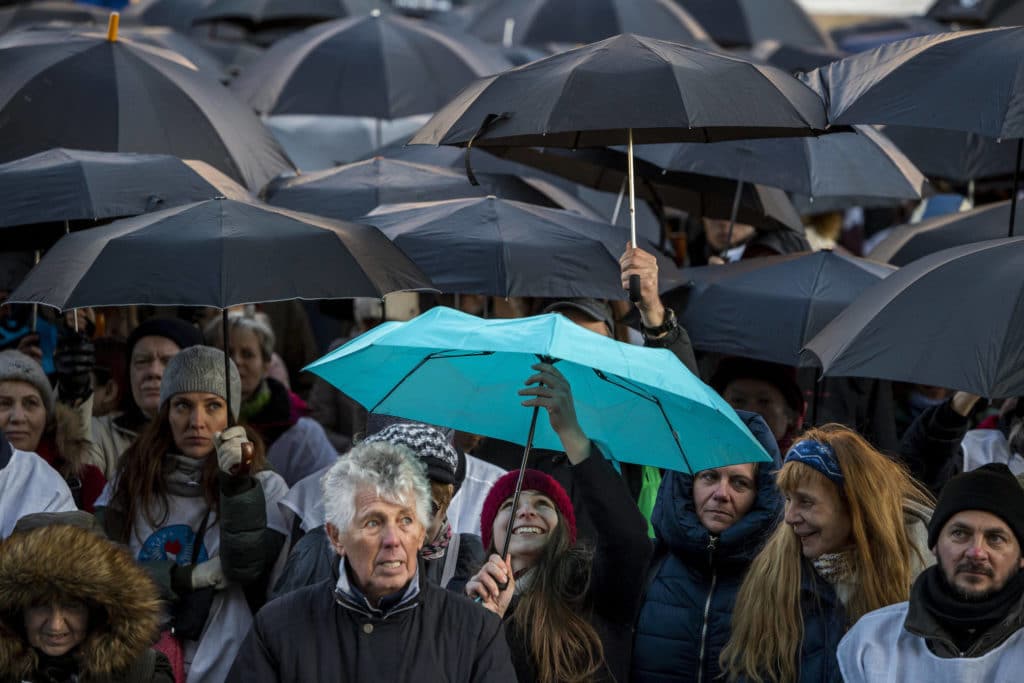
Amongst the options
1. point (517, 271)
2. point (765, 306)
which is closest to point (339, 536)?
point (517, 271)

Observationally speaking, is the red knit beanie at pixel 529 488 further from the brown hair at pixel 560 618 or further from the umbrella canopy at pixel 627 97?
the umbrella canopy at pixel 627 97

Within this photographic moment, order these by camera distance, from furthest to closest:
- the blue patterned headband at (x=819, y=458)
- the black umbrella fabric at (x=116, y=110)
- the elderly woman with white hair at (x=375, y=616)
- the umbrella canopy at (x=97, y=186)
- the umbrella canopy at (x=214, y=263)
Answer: the black umbrella fabric at (x=116, y=110) → the umbrella canopy at (x=97, y=186) → the umbrella canopy at (x=214, y=263) → the blue patterned headband at (x=819, y=458) → the elderly woman with white hair at (x=375, y=616)

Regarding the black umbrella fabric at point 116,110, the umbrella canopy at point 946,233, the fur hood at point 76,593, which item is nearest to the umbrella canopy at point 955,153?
the umbrella canopy at point 946,233

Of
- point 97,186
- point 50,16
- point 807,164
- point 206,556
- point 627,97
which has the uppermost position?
point 50,16

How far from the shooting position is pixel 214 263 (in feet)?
17.3

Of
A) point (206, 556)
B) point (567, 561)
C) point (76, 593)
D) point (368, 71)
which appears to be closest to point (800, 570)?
point (567, 561)

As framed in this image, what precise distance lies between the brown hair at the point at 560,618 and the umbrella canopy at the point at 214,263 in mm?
1083

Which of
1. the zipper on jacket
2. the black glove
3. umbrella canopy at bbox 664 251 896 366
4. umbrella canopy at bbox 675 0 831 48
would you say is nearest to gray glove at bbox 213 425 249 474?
the black glove

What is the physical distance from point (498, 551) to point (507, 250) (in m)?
1.59

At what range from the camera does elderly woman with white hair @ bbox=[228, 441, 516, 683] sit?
413 centimetres

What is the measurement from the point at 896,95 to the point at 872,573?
5.18ft

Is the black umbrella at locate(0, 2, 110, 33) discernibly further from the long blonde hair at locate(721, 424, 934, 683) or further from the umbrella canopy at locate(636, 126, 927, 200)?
the long blonde hair at locate(721, 424, 934, 683)

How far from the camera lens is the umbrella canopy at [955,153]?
877 cm

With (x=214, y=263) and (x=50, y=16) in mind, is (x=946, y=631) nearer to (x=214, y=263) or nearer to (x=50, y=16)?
(x=214, y=263)
